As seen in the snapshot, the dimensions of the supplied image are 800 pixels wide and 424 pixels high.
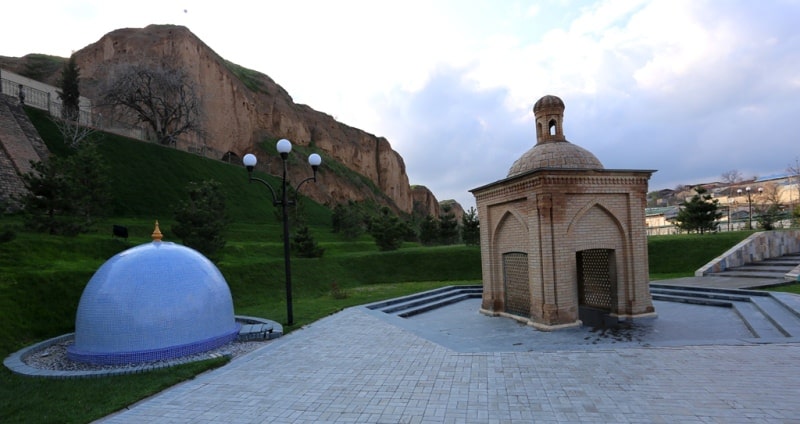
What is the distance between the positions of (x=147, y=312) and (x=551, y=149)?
425 inches

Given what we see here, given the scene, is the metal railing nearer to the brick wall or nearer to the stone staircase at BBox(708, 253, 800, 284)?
the brick wall

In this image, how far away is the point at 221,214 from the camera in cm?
2009

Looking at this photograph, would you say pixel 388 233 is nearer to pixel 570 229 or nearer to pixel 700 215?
pixel 570 229

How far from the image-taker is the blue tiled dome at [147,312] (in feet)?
27.5

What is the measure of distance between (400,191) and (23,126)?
65.6 metres

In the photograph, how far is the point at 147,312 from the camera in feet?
27.9

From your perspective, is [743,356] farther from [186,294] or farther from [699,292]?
[186,294]

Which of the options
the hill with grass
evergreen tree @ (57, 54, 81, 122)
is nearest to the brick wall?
evergreen tree @ (57, 54, 81, 122)

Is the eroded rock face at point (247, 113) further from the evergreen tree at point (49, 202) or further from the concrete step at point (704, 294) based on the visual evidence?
the concrete step at point (704, 294)

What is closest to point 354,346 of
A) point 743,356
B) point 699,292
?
point 743,356

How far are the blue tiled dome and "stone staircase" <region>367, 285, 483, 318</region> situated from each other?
5673 mm

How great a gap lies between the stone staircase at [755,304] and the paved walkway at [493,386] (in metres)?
1.63

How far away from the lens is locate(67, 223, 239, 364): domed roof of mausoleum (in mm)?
8391

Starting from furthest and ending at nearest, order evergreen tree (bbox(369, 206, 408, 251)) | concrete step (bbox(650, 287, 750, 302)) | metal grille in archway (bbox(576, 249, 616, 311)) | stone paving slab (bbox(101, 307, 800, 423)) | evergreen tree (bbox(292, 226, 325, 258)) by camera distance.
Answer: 1. evergreen tree (bbox(369, 206, 408, 251))
2. evergreen tree (bbox(292, 226, 325, 258))
3. concrete step (bbox(650, 287, 750, 302))
4. metal grille in archway (bbox(576, 249, 616, 311))
5. stone paving slab (bbox(101, 307, 800, 423))
